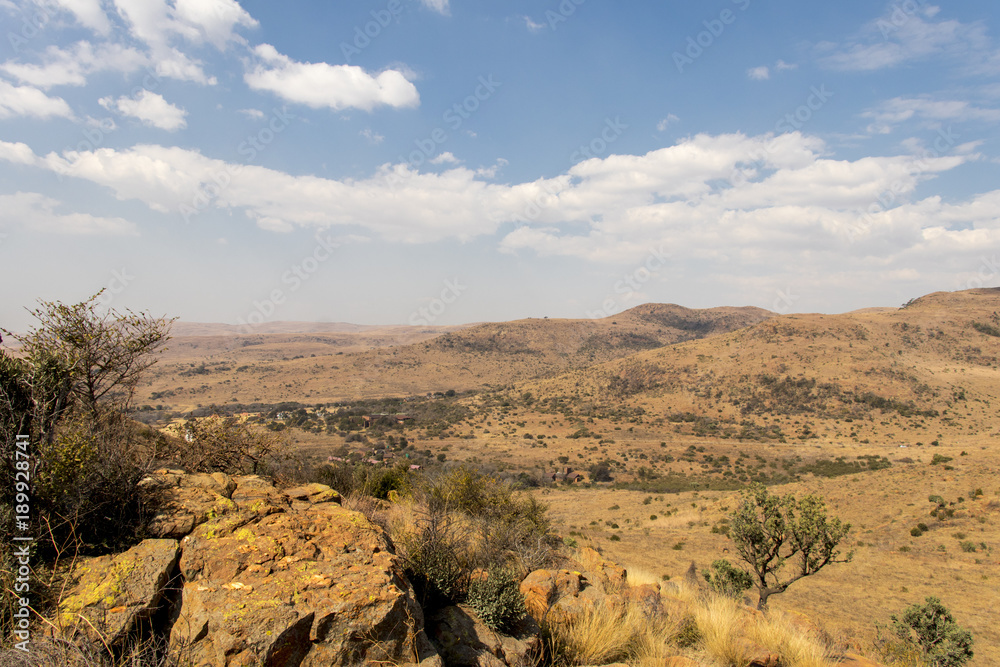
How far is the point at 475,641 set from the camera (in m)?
4.83

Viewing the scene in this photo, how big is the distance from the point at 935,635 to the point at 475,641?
1355cm

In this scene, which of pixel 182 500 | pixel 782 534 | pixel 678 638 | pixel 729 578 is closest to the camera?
pixel 182 500

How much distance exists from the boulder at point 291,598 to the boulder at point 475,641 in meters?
0.60

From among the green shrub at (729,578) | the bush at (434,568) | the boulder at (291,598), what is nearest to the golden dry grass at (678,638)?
the bush at (434,568)

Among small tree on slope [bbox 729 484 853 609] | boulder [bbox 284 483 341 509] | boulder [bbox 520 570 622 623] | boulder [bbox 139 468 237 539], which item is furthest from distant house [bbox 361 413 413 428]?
boulder [bbox 139 468 237 539]

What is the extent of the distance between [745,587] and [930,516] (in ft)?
52.3

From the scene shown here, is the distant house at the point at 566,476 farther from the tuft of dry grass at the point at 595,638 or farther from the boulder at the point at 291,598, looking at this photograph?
the boulder at the point at 291,598

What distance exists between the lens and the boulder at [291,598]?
357 centimetres

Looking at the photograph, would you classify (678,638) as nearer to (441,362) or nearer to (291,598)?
(291,598)

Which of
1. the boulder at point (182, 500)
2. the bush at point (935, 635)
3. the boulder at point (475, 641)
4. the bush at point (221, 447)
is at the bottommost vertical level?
the bush at point (935, 635)

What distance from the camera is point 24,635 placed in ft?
11.1

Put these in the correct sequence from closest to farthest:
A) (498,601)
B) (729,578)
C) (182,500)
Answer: (182,500)
(498,601)
(729,578)

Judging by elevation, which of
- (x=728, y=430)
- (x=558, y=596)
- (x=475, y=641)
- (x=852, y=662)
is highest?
(x=475, y=641)

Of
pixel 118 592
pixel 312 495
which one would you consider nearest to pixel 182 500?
pixel 118 592
